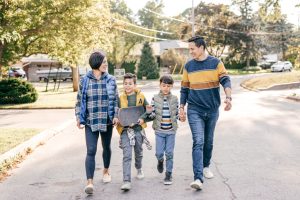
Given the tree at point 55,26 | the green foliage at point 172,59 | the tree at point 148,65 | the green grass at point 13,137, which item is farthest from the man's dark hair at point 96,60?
the green foliage at point 172,59

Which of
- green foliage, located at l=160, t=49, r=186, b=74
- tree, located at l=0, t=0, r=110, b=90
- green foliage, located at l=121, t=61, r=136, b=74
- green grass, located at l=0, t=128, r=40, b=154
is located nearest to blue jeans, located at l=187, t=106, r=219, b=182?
green grass, located at l=0, t=128, r=40, b=154

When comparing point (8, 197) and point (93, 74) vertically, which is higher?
point (93, 74)

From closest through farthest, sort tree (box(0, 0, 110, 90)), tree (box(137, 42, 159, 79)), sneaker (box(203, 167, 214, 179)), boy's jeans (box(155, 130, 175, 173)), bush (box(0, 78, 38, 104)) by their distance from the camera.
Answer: boy's jeans (box(155, 130, 175, 173)) < sneaker (box(203, 167, 214, 179)) < tree (box(0, 0, 110, 90)) < bush (box(0, 78, 38, 104)) < tree (box(137, 42, 159, 79))

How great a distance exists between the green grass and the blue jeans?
3965mm

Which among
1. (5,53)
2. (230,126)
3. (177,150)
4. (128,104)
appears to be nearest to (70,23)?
(5,53)

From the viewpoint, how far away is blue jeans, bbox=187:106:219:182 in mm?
5676

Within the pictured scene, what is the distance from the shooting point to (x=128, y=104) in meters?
5.88

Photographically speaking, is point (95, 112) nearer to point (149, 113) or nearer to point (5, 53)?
point (149, 113)

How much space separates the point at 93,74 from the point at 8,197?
6.13 ft

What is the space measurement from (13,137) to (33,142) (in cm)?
78

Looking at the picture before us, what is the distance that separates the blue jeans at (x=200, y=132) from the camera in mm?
5676

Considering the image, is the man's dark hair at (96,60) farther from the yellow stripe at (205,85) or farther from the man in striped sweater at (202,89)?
the yellow stripe at (205,85)

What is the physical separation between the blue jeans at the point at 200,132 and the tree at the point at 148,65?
153 ft

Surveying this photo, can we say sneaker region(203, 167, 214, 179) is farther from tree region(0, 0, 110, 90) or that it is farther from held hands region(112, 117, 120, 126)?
tree region(0, 0, 110, 90)
